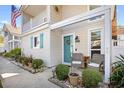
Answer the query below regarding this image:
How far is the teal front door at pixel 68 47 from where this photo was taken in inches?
406

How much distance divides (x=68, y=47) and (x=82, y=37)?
1.54 m

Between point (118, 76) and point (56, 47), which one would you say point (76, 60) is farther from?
point (118, 76)

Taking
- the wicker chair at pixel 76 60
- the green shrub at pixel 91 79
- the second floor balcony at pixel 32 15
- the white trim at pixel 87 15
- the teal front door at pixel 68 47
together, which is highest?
the second floor balcony at pixel 32 15

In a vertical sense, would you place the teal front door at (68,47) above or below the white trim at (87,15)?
below

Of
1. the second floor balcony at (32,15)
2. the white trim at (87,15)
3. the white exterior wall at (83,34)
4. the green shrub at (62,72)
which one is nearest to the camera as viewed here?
the white trim at (87,15)

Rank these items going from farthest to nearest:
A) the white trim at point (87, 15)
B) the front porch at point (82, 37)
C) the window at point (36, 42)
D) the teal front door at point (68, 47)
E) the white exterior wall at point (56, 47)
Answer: the window at point (36, 42) < the teal front door at point (68, 47) < the white exterior wall at point (56, 47) < the white trim at point (87, 15) < the front porch at point (82, 37)

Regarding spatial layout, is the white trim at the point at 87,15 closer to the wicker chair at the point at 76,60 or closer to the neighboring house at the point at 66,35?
the neighboring house at the point at 66,35

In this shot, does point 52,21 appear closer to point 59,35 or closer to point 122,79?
point 59,35

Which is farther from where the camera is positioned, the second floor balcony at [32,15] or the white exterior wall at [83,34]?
the second floor balcony at [32,15]

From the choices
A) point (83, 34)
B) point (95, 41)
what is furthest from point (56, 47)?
point (95, 41)

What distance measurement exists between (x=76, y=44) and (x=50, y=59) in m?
2.05

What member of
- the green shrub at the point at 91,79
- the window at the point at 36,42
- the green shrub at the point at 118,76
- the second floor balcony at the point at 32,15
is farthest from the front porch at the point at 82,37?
the second floor balcony at the point at 32,15

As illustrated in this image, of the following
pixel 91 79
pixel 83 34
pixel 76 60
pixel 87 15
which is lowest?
pixel 91 79

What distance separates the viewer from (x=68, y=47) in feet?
34.4
